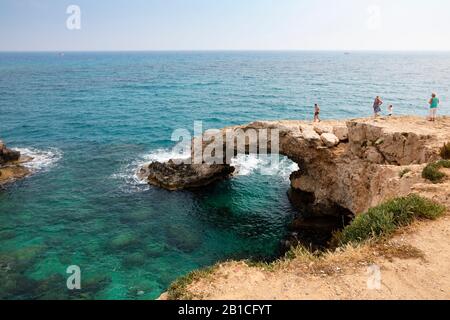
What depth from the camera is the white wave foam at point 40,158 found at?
3898 centimetres

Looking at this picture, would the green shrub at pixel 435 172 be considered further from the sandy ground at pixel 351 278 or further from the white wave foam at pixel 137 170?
the white wave foam at pixel 137 170

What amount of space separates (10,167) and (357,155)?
3640 centimetres

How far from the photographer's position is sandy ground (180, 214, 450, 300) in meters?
8.84

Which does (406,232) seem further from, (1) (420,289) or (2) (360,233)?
(1) (420,289)

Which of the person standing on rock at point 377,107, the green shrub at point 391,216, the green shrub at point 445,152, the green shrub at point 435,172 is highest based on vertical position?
the person standing on rock at point 377,107

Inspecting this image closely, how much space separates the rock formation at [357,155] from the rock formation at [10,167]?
16509 millimetres

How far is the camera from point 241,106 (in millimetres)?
68250

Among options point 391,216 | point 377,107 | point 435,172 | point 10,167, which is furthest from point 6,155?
point 435,172

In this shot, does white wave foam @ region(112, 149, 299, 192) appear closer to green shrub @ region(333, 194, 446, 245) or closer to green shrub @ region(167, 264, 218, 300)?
green shrub @ region(333, 194, 446, 245)

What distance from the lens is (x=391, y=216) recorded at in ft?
38.5

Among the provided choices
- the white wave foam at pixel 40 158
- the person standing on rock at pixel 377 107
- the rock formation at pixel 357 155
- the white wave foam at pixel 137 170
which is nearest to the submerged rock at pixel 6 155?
the white wave foam at pixel 40 158

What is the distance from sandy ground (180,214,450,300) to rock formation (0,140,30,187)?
33.4 m
